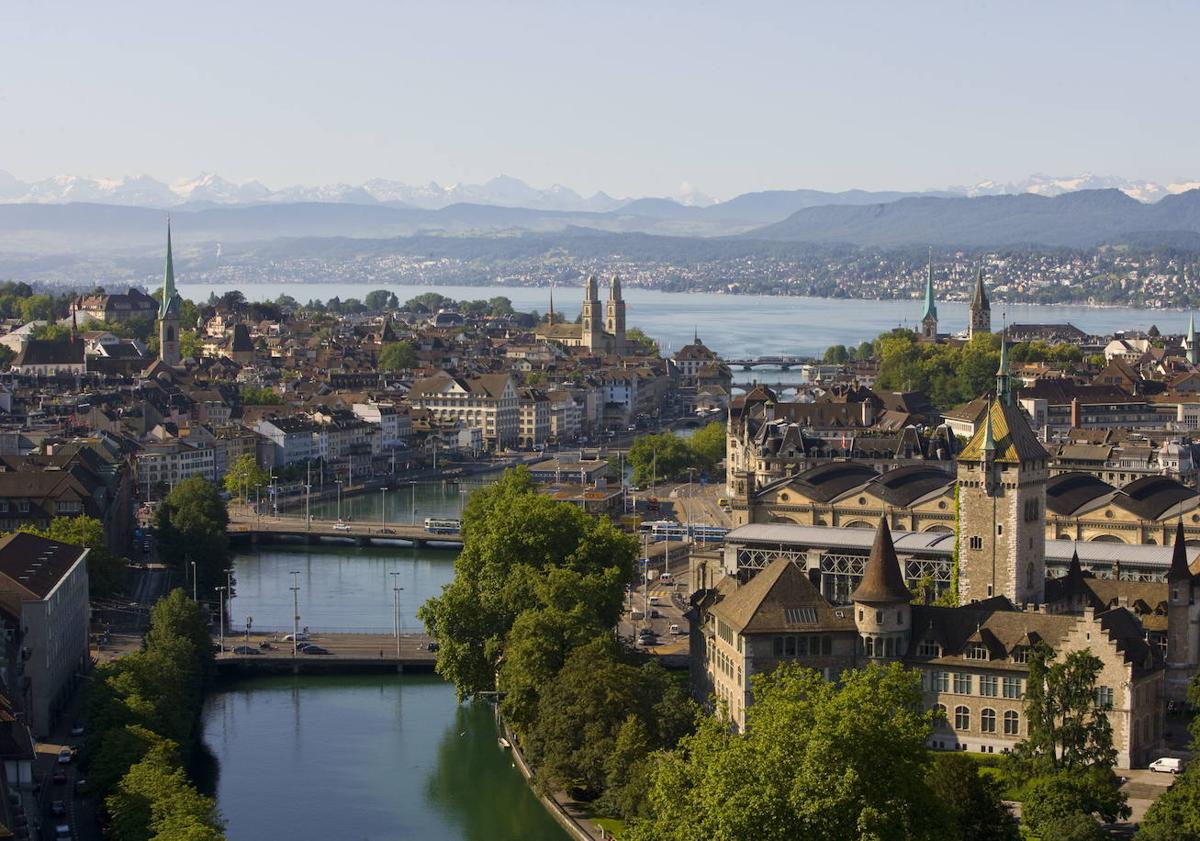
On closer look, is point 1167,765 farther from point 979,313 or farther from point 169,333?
point 979,313

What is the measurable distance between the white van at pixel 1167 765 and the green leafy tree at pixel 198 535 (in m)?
30.1

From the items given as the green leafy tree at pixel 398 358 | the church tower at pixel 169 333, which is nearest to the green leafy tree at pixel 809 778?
the church tower at pixel 169 333

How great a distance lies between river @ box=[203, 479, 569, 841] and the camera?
133 feet

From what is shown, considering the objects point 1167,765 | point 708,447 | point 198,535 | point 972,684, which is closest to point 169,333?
point 708,447

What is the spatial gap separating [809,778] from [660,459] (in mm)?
63070

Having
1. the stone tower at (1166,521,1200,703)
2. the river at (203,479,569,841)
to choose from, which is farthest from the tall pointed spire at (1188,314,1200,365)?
the stone tower at (1166,521,1200,703)

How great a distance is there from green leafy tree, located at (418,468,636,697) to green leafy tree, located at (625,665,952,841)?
14031mm

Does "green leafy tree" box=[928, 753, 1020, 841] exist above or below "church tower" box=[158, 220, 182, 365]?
below

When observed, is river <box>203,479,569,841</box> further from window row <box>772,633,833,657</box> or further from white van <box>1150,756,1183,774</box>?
white van <box>1150,756,1183,774</box>

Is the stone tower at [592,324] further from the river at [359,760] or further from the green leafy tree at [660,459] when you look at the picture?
the river at [359,760]

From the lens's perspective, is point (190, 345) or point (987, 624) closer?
point (987, 624)

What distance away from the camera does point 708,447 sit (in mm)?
97750

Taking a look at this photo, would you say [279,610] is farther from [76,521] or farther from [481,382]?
[481,382]

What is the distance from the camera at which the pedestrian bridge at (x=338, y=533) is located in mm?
76812
